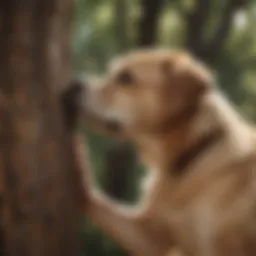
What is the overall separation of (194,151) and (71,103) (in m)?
0.36

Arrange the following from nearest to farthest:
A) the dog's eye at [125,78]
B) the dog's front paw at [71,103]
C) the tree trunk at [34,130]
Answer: the tree trunk at [34,130] < the dog's front paw at [71,103] < the dog's eye at [125,78]

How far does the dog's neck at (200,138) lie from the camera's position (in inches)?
53.1

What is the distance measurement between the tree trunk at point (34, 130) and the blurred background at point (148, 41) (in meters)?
0.28

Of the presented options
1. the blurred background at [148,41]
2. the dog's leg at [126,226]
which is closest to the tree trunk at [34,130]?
the dog's leg at [126,226]

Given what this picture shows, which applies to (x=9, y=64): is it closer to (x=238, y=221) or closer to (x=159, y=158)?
(x=159, y=158)

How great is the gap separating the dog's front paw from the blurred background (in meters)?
0.18

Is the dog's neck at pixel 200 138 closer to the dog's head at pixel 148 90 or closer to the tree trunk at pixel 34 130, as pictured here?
the dog's head at pixel 148 90

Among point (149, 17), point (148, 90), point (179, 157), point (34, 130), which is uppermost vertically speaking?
point (149, 17)

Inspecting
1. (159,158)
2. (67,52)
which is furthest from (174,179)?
(67,52)

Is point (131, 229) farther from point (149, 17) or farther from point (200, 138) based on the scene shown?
point (149, 17)

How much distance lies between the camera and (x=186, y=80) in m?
1.33

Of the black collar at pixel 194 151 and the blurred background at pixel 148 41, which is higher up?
the blurred background at pixel 148 41

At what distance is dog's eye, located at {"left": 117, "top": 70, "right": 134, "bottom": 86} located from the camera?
4.63ft

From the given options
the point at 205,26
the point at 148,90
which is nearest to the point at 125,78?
the point at 148,90
